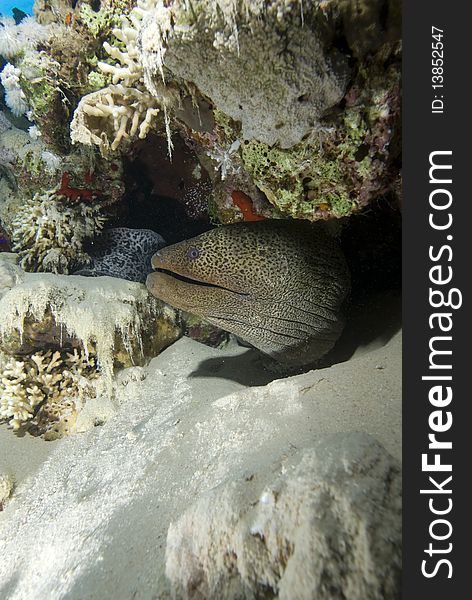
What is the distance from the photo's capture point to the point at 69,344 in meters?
3.56

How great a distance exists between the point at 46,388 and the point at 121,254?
5.76 feet

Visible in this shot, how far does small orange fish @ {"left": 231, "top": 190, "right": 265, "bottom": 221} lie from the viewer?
10.9 ft

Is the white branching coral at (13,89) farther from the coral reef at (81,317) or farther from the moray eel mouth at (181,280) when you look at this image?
the moray eel mouth at (181,280)

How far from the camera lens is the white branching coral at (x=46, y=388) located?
3.44m

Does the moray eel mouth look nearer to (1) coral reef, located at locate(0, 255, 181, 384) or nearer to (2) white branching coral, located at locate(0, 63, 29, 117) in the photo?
(1) coral reef, located at locate(0, 255, 181, 384)

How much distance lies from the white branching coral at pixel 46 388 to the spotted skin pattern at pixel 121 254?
1146 mm

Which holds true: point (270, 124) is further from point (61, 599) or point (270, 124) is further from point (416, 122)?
point (61, 599)

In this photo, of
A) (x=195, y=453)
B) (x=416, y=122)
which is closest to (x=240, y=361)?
(x=195, y=453)

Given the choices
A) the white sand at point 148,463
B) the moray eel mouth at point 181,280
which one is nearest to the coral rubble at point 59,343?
the white sand at point 148,463

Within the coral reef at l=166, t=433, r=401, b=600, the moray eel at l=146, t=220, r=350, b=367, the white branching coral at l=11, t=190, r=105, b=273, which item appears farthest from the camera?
the white branching coral at l=11, t=190, r=105, b=273

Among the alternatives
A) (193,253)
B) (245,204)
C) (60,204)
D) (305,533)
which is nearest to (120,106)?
(245,204)

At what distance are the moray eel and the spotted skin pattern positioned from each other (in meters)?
1.49

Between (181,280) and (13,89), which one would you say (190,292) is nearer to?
(181,280)

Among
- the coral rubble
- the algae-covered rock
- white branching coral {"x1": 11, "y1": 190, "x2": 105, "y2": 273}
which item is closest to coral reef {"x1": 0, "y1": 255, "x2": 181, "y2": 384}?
the coral rubble
